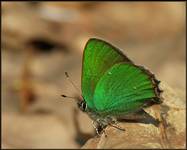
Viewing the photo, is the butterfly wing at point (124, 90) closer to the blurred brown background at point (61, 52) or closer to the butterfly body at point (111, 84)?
the butterfly body at point (111, 84)

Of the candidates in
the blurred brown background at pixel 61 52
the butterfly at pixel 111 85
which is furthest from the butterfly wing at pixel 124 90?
the blurred brown background at pixel 61 52

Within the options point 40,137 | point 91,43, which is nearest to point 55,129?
point 40,137

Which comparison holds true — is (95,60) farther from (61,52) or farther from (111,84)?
(61,52)

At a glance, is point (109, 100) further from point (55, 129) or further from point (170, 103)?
point (55, 129)

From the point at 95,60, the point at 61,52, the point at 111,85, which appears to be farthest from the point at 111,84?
the point at 61,52

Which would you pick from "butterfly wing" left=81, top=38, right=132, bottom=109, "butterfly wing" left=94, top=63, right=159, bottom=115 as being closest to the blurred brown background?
"butterfly wing" left=94, top=63, right=159, bottom=115

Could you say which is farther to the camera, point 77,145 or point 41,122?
point 41,122

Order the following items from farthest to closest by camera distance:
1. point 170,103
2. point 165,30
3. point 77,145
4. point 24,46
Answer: point 165,30
point 24,46
point 77,145
point 170,103
